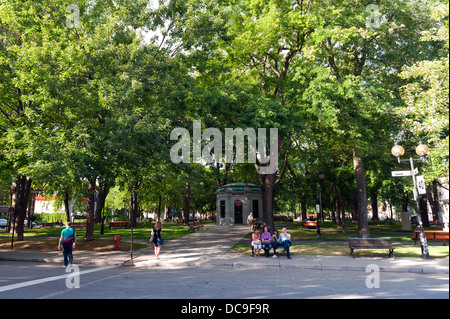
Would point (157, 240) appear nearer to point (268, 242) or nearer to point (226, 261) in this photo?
point (226, 261)

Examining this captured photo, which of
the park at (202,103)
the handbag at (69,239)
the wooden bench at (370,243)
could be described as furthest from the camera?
the wooden bench at (370,243)

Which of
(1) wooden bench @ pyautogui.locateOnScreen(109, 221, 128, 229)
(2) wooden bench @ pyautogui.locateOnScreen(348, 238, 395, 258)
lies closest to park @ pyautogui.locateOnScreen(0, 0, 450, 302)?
(2) wooden bench @ pyautogui.locateOnScreen(348, 238, 395, 258)

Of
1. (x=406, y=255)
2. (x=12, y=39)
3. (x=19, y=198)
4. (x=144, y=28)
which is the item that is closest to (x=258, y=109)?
(x=144, y=28)

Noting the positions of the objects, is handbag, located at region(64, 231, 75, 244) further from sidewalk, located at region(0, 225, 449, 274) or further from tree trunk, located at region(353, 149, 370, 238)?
tree trunk, located at region(353, 149, 370, 238)

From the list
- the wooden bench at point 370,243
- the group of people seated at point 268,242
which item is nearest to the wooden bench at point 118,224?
the group of people seated at point 268,242

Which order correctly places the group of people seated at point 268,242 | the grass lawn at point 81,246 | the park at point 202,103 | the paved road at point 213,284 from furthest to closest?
the grass lawn at point 81,246 < the group of people seated at point 268,242 < the park at point 202,103 < the paved road at point 213,284

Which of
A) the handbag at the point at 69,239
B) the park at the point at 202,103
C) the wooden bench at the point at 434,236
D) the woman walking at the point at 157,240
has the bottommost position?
the wooden bench at the point at 434,236

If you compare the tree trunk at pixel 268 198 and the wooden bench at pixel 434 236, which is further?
the tree trunk at pixel 268 198

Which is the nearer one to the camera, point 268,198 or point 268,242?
point 268,242

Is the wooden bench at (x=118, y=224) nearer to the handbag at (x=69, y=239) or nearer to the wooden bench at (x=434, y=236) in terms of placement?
the handbag at (x=69, y=239)

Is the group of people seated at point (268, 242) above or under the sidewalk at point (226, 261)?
above

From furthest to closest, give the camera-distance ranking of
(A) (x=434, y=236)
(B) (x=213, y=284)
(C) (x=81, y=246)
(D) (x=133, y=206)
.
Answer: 1. (D) (x=133, y=206)
2. (A) (x=434, y=236)
3. (C) (x=81, y=246)
4. (B) (x=213, y=284)

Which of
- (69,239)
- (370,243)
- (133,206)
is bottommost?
(370,243)

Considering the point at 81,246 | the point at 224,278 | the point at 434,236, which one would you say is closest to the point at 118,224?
the point at 81,246
